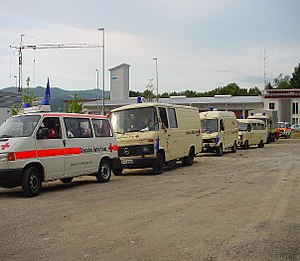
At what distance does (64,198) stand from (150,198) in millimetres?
2041

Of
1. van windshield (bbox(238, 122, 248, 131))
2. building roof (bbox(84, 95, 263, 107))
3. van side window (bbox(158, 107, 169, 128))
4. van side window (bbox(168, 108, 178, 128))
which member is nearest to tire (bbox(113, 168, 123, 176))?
van side window (bbox(158, 107, 169, 128))

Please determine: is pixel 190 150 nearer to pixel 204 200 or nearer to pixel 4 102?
pixel 204 200

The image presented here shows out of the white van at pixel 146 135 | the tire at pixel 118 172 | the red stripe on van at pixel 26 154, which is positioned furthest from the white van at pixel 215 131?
the red stripe on van at pixel 26 154

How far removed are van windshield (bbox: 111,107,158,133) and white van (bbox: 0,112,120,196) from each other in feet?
7.95

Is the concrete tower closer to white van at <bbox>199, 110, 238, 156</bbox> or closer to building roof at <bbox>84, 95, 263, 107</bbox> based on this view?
building roof at <bbox>84, 95, 263, 107</bbox>

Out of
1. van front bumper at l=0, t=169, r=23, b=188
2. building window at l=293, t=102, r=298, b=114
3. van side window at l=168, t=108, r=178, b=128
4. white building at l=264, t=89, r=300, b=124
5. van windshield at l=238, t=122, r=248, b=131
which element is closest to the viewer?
van front bumper at l=0, t=169, r=23, b=188

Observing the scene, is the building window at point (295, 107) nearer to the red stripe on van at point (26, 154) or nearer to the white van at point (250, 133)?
the white van at point (250, 133)

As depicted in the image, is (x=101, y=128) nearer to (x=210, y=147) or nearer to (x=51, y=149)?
(x=51, y=149)

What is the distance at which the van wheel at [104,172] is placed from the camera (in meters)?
14.3

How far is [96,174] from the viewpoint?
14.2 m

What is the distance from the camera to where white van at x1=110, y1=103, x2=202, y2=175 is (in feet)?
54.5

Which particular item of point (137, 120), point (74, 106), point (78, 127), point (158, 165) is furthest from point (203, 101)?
point (78, 127)

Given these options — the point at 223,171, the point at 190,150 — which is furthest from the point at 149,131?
the point at 190,150

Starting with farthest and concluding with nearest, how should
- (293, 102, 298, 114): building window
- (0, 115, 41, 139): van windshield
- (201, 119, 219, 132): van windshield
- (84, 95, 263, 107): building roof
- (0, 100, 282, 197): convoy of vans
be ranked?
(293, 102, 298, 114): building window → (84, 95, 263, 107): building roof → (201, 119, 219, 132): van windshield → (0, 115, 41, 139): van windshield → (0, 100, 282, 197): convoy of vans
